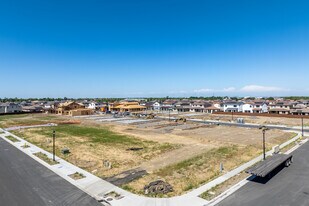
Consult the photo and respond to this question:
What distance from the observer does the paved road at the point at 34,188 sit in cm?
1566

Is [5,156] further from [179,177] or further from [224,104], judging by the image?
[224,104]

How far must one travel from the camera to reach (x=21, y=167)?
2316 centimetres

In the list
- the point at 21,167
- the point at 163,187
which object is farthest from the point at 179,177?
the point at 21,167

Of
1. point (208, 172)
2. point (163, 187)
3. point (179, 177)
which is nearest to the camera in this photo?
point (163, 187)

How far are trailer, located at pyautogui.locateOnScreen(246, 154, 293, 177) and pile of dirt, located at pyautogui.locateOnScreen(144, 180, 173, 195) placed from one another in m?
7.93

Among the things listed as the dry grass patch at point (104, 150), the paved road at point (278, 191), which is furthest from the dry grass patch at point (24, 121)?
the paved road at point (278, 191)

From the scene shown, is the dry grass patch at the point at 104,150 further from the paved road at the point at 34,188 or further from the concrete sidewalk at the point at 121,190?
the paved road at the point at 34,188

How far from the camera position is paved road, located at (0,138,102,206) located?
15.7m

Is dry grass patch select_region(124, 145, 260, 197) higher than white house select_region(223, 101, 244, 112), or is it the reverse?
white house select_region(223, 101, 244, 112)

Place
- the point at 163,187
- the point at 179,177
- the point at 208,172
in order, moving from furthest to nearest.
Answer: the point at 208,172
the point at 179,177
the point at 163,187

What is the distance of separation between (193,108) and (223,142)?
6717 centimetres

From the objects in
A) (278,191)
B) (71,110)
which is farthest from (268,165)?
(71,110)

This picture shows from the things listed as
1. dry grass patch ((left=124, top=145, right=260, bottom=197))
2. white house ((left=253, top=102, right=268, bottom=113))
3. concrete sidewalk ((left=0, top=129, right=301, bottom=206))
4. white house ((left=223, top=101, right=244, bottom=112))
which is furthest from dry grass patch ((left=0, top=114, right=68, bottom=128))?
white house ((left=253, top=102, right=268, bottom=113))

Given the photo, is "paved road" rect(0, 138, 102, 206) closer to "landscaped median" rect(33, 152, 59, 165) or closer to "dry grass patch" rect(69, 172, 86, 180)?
"dry grass patch" rect(69, 172, 86, 180)
